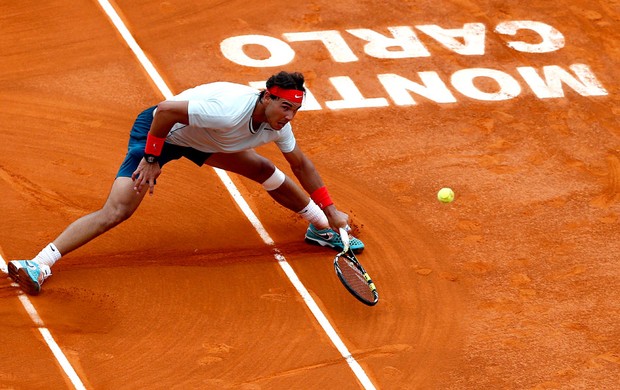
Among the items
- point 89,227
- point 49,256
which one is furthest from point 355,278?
point 49,256

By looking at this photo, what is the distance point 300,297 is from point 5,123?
13.3 feet

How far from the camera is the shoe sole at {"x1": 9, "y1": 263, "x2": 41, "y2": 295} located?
10688 mm

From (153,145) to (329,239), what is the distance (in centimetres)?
234

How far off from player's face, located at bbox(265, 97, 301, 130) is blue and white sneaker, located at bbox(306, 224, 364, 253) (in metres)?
1.81

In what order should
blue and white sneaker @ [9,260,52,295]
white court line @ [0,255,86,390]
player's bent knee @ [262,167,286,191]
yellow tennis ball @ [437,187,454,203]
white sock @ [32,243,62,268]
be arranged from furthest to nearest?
yellow tennis ball @ [437,187,454,203] → player's bent knee @ [262,167,286,191] → white sock @ [32,243,62,268] → blue and white sneaker @ [9,260,52,295] → white court line @ [0,255,86,390]

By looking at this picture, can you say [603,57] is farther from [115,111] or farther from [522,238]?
[115,111]

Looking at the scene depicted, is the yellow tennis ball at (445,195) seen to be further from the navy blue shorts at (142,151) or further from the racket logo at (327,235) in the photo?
the navy blue shorts at (142,151)

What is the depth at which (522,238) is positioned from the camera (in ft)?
40.7

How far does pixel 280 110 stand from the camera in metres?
10.4

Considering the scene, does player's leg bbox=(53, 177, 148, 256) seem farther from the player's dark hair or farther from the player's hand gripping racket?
the player's hand gripping racket

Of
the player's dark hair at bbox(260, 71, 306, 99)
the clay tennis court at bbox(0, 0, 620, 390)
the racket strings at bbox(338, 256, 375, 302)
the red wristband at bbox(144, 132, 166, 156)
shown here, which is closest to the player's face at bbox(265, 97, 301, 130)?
the player's dark hair at bbox(260, 71, 306, 99)

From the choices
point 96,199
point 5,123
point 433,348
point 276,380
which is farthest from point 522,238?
point 5,123

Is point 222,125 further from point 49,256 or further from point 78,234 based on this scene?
point 49,256

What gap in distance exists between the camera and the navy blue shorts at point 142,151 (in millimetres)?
10859
